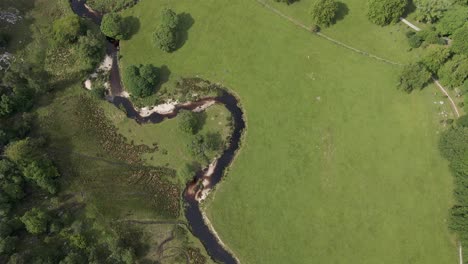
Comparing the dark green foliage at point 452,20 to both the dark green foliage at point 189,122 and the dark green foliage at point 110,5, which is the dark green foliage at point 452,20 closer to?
the dark green foliage at point 189,122

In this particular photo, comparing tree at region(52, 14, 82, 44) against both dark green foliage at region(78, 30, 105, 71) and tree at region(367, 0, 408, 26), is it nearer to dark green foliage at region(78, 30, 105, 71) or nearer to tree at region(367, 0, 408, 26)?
dark green foliage at region(78, 30, 105, 71)

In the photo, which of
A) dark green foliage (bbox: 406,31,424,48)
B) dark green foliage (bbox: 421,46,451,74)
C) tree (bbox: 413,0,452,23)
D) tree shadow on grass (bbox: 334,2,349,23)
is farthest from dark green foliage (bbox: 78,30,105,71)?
tree (bbox: 413,0,452,23)

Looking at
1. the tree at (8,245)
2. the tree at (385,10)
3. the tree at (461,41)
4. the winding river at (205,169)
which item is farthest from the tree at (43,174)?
the tree at (461,41)

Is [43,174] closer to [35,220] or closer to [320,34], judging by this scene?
[35,220]

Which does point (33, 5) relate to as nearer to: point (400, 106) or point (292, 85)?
point (292, 85)

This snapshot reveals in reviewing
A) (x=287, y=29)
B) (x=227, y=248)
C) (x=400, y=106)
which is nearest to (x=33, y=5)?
(x=287, y=29)

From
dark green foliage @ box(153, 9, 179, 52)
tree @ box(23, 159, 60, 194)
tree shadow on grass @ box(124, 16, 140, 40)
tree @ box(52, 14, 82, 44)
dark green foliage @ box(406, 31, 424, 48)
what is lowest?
tree @ box(23, 159, 60, 194)
